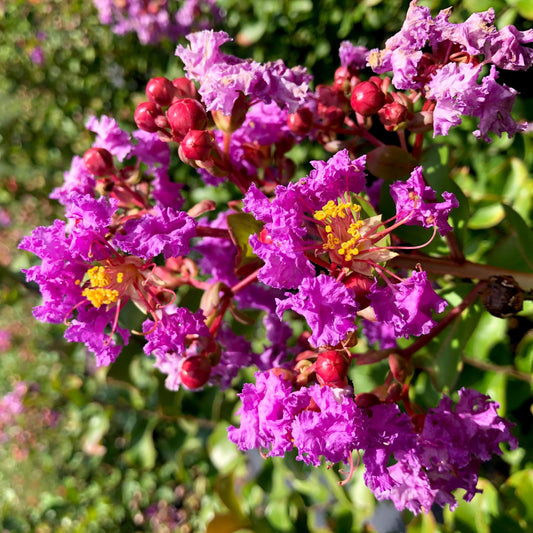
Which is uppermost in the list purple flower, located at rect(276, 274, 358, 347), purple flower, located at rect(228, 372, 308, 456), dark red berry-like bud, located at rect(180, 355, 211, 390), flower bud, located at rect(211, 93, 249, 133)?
flower bud, located at rect(211, 93, 249, 133)

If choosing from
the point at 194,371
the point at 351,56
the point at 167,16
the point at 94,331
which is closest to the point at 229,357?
the point at 194,371

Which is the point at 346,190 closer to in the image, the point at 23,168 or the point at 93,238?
the point at 93,238

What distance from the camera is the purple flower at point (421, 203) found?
78 centimetres

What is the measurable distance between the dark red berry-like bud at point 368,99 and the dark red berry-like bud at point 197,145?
0.27 metres

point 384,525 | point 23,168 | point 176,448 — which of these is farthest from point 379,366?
point 23,168

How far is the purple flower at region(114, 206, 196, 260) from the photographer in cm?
80

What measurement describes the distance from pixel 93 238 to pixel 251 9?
5.80 feet

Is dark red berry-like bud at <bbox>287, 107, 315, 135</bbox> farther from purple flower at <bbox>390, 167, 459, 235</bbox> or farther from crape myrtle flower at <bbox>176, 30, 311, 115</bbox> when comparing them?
purple flower at <bbox>390, 167, 459, 235</bbox>

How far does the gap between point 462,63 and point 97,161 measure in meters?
0.66

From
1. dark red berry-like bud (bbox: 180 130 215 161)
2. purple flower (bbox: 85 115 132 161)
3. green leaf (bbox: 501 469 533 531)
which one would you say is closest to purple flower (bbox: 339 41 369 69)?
dark red berry-like bud (bbox: 180 130 215 161)

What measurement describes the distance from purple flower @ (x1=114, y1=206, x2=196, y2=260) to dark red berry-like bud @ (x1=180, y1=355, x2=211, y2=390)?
225mm

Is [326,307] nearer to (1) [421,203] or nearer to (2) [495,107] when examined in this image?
(1) [421,203]

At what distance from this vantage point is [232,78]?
2.69ft

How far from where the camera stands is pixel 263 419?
30.6 inches
